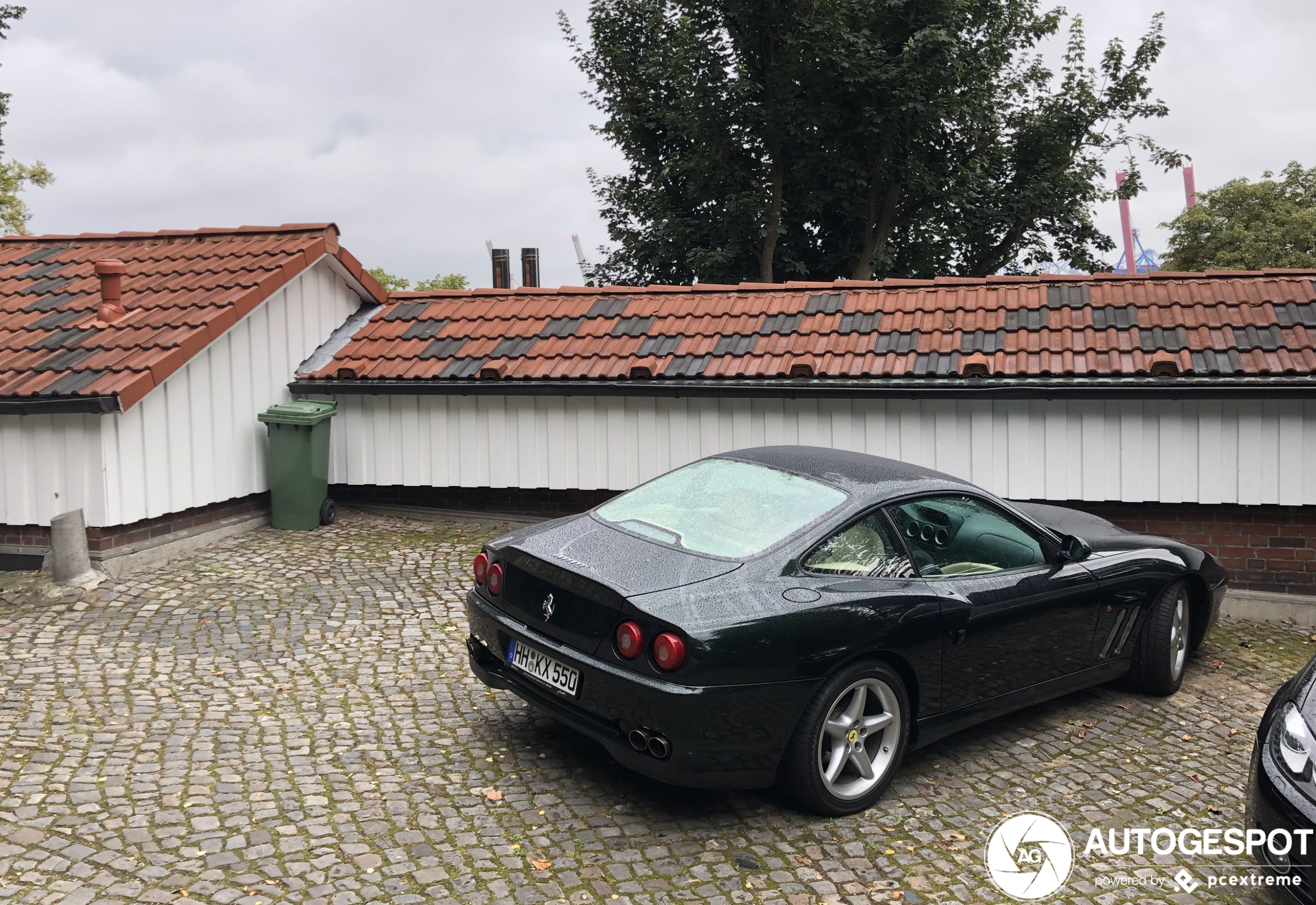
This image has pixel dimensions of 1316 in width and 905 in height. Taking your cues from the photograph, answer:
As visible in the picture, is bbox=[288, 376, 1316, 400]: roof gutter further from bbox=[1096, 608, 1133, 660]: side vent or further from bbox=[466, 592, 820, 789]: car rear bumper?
bbox=[466, 592, 820, 789]: car rear bumper

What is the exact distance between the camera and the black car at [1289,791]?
340cm

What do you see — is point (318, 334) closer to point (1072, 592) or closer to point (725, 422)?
point (725, 422)

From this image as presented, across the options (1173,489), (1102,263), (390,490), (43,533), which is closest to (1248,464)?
(1173,489)

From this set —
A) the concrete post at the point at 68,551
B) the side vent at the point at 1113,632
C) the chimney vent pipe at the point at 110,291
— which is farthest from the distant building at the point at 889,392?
the side vent at the point at 1113,632

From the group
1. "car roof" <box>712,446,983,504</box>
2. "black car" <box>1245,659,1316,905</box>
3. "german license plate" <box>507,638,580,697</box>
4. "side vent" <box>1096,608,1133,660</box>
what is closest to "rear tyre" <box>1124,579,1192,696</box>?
"side vent" <box>1096,608,1133,660</box>

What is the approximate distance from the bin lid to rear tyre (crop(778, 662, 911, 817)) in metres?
6.87

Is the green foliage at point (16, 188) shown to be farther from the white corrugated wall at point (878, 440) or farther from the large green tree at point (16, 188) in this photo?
the white corrugated wall at point (878, 440)

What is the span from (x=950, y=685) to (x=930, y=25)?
19037mm

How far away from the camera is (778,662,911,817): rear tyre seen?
13.4 feet

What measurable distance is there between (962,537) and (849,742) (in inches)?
50.0

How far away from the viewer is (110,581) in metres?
7.79

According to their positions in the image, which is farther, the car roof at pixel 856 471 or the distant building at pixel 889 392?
the distant building at pixel 889 392

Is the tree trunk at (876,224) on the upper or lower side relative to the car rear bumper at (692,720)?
upper

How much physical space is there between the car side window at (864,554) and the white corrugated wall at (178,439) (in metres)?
6.08
